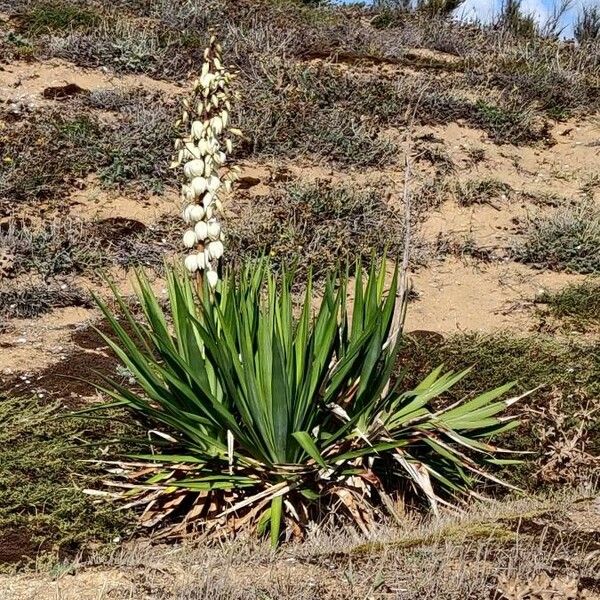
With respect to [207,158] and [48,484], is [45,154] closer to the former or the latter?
[48,484]

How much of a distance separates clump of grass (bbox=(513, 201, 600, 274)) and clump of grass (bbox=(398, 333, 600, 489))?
76.0 inches

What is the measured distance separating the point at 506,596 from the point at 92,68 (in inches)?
438

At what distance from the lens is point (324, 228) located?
9.91 meters

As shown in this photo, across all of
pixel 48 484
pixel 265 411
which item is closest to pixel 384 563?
pixel 265 411

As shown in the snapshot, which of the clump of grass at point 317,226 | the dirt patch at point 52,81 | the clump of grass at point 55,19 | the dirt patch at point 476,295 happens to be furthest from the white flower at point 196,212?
the clump of grass at point 55,19

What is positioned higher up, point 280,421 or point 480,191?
point 480,191

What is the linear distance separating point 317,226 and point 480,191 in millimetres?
2401

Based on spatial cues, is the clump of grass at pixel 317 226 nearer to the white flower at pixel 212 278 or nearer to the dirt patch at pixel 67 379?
the dirt patch at pixel 67 379

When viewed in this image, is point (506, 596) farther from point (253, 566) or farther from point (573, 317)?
point (573, 317)

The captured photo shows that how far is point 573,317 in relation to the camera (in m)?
8.48

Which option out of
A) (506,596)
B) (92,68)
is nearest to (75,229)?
(92,68)

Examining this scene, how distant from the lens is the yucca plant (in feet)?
14.1

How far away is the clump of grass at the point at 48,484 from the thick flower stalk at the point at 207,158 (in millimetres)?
1244

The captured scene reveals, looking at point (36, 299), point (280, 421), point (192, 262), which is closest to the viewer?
point (280, 421)
